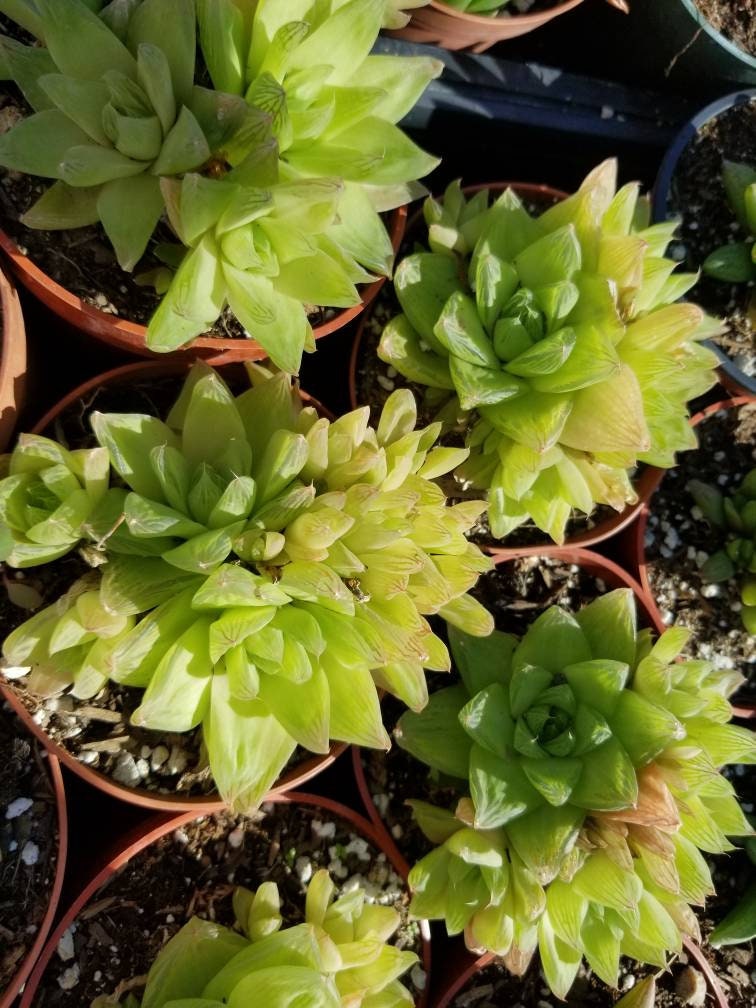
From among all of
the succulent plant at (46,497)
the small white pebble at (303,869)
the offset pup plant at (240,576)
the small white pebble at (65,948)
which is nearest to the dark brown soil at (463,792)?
the small white pebble at (303,869)

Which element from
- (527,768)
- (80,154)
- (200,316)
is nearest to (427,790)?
(527,768)

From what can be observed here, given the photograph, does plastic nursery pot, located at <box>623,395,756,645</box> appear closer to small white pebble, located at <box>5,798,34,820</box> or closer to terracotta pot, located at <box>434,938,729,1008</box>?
terracotta pot, located at <box>434,938,729,1008</box>

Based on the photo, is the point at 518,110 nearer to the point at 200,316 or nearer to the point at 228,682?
the point at 200,316

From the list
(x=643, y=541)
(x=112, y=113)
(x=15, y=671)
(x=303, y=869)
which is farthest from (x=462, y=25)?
(x=303, y=869)

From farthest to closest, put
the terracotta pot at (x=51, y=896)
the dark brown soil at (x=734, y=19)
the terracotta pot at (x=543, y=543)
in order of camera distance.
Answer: the dark brown soil at (x=734, y=19) < the terracotta pot at (x=543, y=543) < the terracotta pot at (x=51, y=896)

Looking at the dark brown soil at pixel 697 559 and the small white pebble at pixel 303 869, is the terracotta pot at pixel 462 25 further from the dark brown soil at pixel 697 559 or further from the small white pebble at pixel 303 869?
the small white pebble at pixel 303 869

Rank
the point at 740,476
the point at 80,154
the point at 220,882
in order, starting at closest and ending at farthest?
the point at 80,154 < the point at 220,882 < the point at 740,476
